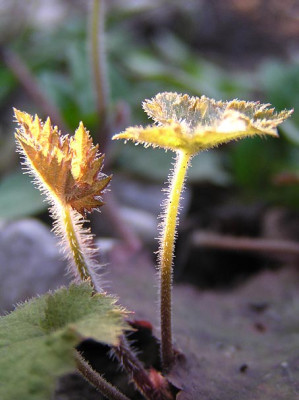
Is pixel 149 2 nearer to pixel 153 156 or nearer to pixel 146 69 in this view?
pixel 146 69

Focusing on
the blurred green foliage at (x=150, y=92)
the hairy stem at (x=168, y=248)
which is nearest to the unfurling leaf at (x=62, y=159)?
the hairy stem at (x=168, y=248)

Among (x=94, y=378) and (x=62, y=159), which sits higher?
(x=62, y=159)

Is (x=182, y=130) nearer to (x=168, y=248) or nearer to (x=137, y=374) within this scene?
(x=168, y=248)

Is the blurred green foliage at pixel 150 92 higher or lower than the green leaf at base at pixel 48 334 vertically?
higher

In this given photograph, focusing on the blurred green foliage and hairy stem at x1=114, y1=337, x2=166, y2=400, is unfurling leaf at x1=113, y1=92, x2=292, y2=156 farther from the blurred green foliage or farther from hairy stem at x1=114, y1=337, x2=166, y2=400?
the blurred green foliage

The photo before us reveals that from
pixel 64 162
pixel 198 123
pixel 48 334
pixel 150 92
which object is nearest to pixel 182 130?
pixel 198 123

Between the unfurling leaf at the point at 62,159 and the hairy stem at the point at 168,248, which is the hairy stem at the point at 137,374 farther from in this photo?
the unfurling leaf at the point at 62,159
